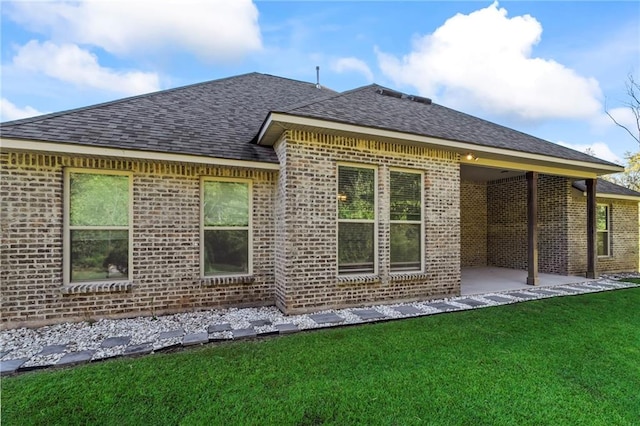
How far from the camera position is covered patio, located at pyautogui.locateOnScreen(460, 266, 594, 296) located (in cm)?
734

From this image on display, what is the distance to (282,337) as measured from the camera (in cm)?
423

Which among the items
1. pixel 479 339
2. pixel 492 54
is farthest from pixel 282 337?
pixel 492 54

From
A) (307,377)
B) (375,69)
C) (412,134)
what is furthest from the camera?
(375,69)

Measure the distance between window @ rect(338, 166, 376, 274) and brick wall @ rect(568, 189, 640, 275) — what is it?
7.58 metres

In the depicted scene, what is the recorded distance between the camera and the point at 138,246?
16.8 feet

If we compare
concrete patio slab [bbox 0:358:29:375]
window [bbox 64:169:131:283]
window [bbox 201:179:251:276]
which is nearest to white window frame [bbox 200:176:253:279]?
window [bbox 201:179:251:276]

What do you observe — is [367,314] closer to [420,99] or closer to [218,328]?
[218,328]

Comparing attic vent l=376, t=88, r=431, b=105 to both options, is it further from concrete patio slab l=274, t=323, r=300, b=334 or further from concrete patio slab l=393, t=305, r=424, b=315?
concrete patio slab l=274, t=323, r=300, b=334

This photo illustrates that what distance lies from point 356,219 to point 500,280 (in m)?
5.53

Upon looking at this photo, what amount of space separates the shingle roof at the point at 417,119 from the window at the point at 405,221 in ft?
3.28

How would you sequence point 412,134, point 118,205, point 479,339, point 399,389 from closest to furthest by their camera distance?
point 399,389
point 479,339
point 118,205
point 412,134

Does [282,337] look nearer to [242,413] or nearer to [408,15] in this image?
[242,413]

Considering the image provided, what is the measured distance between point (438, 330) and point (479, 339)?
21.4 inches

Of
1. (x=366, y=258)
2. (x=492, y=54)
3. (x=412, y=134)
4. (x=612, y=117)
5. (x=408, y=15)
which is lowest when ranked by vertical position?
(x=366, y=258)
